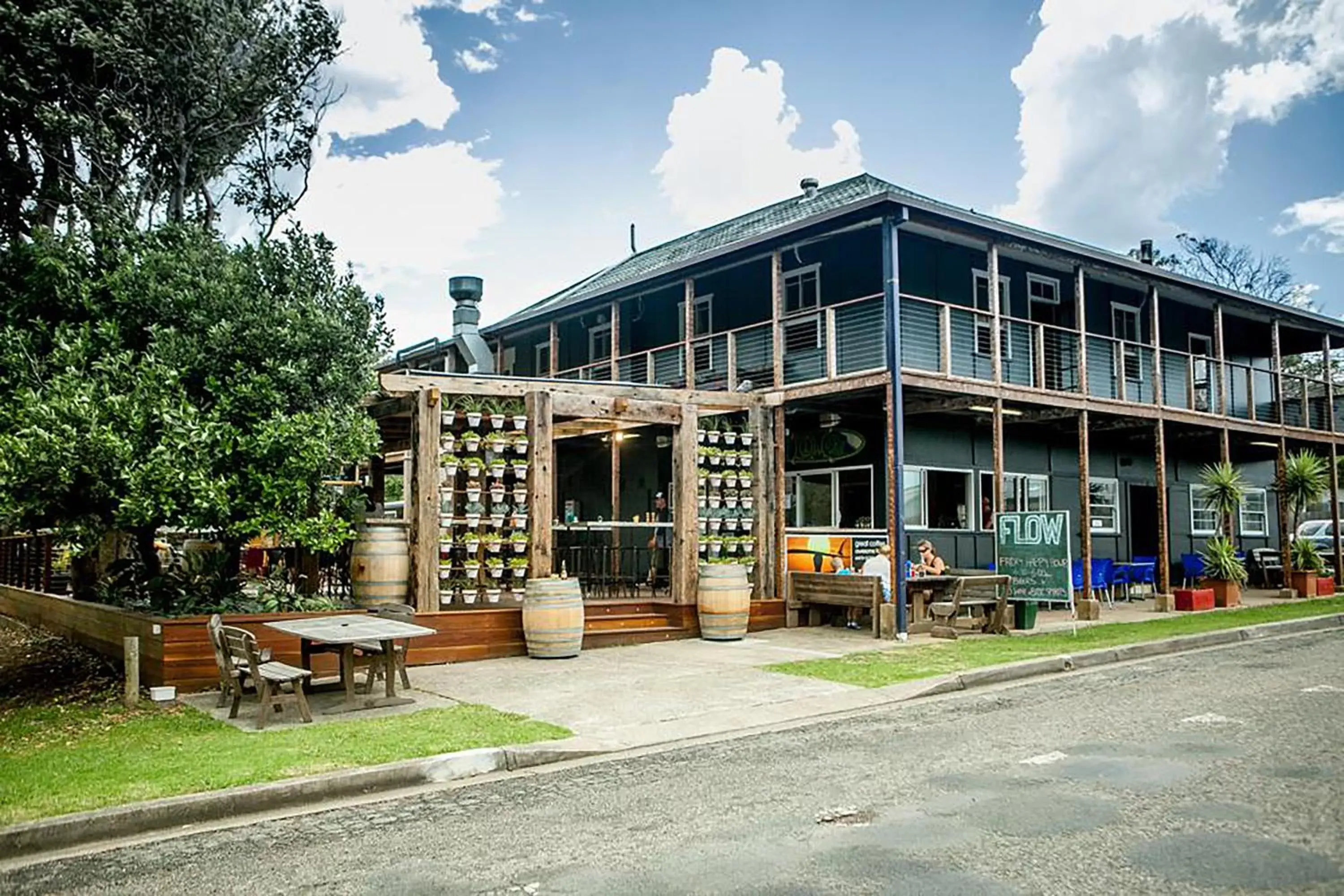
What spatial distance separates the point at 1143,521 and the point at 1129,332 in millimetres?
4285

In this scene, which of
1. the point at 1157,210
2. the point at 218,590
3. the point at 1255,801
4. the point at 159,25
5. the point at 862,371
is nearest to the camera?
the point at 1255,801

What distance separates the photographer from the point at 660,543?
1972 cm

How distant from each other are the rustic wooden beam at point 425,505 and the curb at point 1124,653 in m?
5.71

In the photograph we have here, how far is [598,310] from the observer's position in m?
23.0

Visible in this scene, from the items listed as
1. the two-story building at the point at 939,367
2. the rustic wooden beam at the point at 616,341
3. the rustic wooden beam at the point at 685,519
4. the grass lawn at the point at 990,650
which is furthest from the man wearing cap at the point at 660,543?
the grass lawn at the point at 990,650

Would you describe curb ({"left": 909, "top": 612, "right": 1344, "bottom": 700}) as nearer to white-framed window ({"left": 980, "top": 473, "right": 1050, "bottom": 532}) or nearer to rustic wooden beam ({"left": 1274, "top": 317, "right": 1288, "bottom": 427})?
white-framed window ({"left": 980, "top": 473, "right": 1050, "bottom": 532})

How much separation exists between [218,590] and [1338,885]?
10.2 metres

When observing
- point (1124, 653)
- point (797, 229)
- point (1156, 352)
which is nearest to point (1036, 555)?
point (1124, 653)

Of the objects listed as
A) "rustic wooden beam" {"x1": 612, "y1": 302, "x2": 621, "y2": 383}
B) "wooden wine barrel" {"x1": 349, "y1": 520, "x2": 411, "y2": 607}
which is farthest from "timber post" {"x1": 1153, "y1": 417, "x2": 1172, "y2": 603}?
"wooden wine barrel" {"x1": 349, "y1": 520, "x2": 411, "y2": 607}

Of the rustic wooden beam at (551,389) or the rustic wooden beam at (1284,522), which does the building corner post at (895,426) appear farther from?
the rustic wooden beam at (1284,522)

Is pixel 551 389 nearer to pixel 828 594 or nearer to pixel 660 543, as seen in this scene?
pixel 828 594

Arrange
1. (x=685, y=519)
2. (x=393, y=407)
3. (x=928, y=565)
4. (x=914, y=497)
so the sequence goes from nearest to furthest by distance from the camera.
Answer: (x=393, y=407), (x=685, y=519), (x=928, y=565), (x=914, y=497)

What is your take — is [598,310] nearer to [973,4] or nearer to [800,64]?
[800,64]

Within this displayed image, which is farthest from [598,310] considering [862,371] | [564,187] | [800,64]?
[862,371]
